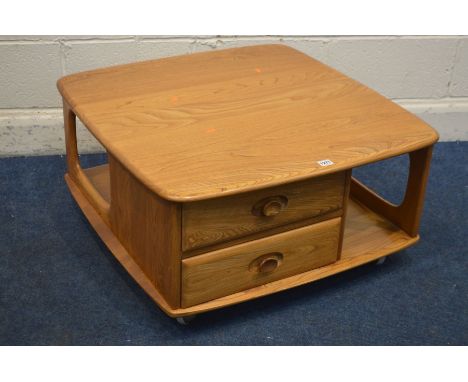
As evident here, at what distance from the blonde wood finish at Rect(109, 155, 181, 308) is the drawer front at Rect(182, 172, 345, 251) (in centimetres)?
3

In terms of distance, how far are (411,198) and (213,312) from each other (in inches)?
17.3

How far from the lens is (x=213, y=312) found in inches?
56.6

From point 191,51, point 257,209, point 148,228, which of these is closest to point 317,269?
point 257,209

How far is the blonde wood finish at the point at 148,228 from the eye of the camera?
4.13 feet

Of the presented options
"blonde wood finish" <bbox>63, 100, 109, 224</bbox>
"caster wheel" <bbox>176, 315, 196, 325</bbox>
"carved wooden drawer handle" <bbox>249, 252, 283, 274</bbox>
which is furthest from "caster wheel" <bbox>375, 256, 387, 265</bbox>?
"blonde wood finish" <bbox>63, 100, 109, 224</bbox>

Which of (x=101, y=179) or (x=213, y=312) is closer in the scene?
(x=213, y=312)

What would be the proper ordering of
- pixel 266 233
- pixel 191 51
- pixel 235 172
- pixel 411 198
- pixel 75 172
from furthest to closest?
pixel 191 51 → pixel 75 172 → pixel 411 198 → pixel 266 233 → pixel 235 172

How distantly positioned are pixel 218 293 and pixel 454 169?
0.86 m

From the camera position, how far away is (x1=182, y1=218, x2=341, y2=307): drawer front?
1.31m

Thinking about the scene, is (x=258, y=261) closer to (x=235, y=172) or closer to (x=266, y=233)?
(x=266, y=233)

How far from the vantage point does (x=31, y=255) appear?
157 centimetres

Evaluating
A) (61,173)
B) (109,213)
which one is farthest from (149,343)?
(61,173)

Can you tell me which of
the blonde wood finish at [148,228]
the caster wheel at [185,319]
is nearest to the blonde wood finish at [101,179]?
the blonde wood finish at [148,228]

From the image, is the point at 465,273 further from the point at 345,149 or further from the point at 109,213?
the point at 109,213
